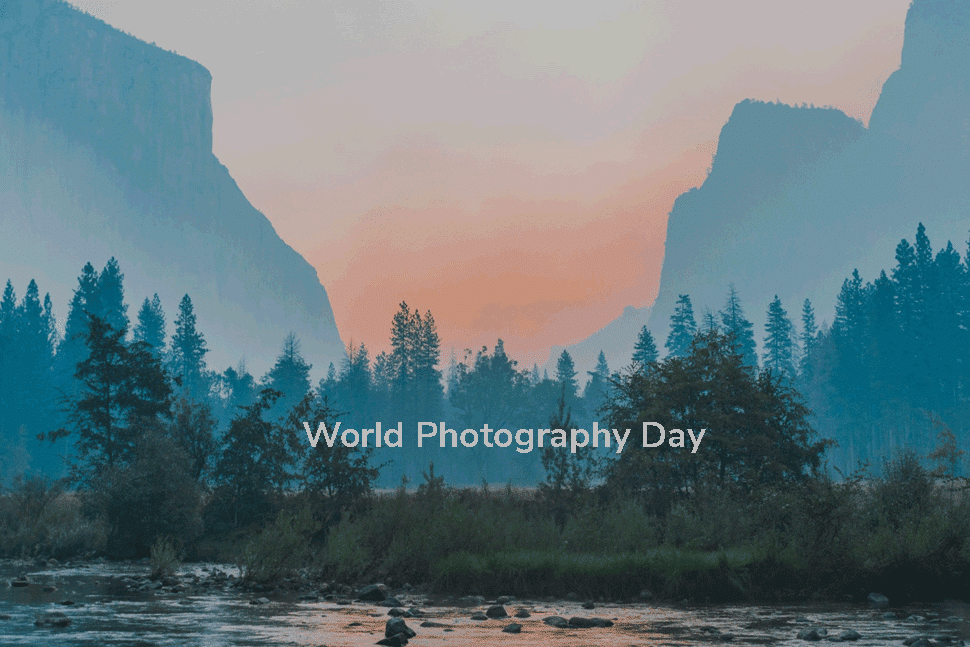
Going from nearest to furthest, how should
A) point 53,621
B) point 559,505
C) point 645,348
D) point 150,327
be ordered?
point 53,621 → point 559,505 → point 645,348 → point 150,327

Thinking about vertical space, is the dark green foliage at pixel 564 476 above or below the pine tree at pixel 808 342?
below

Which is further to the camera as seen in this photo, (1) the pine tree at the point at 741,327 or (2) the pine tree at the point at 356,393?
(2) the pine tree at the point at 356,393

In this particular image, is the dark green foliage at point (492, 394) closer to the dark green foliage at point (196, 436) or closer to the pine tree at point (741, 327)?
the pine tree at point (741, 327)

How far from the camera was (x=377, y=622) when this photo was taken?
18547 mm

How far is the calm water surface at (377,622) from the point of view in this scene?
16.2 metres

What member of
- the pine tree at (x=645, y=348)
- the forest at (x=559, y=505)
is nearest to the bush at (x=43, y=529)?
the forest at (x=559, y=505)

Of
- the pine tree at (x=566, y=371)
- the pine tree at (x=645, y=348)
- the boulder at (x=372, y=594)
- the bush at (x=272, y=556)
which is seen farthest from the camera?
the pine tree at (x=566, y=371)

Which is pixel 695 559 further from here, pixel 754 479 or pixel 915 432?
pixel 915 432

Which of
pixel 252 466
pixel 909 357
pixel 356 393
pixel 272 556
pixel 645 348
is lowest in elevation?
pixel 272 556

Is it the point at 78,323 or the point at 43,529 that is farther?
the point at 78,323

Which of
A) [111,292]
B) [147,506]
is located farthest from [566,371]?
[147,506]

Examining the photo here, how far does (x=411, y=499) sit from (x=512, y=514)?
3301 mm

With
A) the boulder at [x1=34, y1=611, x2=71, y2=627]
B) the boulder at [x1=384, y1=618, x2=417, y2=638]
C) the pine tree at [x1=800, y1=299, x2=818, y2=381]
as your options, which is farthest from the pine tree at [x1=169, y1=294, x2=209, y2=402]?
the boulder at [x1=384, y1=618, x2=417, y2=638]

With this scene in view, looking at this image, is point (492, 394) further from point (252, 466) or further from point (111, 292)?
point (252, 466)
